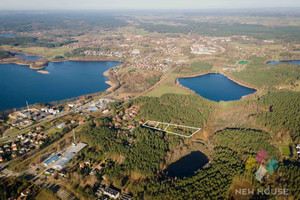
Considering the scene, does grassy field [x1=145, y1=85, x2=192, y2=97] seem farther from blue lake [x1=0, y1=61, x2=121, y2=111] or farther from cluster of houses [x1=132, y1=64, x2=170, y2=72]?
cluster of houses [x1=132, y1=64, x2=170, y2=72]

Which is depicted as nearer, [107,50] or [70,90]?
[70,90]

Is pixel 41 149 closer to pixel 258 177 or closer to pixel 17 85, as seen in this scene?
pixel 258 177

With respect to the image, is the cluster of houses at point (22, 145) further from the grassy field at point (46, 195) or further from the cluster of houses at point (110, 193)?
the cluster of houses at point (110, 193)

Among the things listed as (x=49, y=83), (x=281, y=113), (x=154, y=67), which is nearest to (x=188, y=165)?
(x=281, y=113)

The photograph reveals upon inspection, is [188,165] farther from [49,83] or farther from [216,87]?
[49,83]

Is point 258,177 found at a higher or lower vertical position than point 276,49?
lower

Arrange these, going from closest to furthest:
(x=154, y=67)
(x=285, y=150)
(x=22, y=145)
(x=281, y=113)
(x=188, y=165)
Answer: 1. (x=188, y=165)
2. (x=285, y=150)
3. (x=22, y=145)
4. (x=281, y=113)
5. (x=154, y=67)

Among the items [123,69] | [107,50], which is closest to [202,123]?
[123,69]

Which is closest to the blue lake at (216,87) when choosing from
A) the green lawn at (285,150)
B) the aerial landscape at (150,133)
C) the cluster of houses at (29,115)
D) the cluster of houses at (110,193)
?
Answer: the aerial landscape at (150,133)
